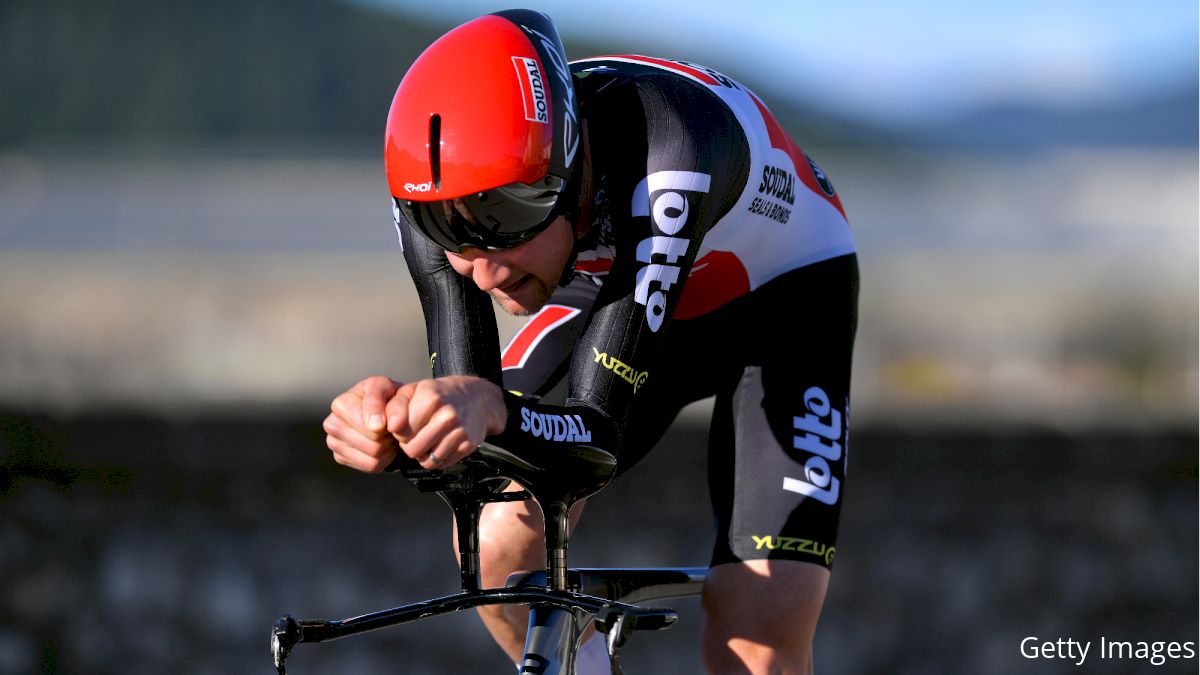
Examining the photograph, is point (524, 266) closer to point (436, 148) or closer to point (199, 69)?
point (436, 148)

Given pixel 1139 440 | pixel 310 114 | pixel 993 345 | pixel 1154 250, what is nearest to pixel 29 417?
pixel 1139 440

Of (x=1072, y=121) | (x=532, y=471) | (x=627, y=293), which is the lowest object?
(x=532, y=471)

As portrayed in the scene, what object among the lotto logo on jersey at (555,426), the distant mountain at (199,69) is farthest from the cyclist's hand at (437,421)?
the distant mountain at (199,69)

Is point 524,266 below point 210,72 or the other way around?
below

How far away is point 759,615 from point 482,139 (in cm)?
146

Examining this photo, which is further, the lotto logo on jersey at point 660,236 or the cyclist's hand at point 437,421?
the lotto logo on jersey at point 660,236

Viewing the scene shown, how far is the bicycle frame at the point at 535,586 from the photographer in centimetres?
272

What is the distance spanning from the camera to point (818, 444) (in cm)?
A: 390

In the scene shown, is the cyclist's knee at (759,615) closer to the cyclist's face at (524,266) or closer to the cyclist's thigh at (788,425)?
the cyclist's thigh at (788,425)

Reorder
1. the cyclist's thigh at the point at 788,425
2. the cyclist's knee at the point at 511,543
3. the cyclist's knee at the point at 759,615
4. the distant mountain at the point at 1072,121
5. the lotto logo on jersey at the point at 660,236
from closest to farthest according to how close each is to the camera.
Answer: the lotto logo on jersey at the point at 660,236 < the cyclist's knee at the point at 759,615 < the cyclist's thigh at the point at 788,425 < the cyclist's knee at the point at 511,543 < the distant mountain at the point at 1072,121

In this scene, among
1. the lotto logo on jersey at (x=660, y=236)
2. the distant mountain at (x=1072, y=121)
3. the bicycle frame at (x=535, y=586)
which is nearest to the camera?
the bicycle frame at (x=535, y=586)

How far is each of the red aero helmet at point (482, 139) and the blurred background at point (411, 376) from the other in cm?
392

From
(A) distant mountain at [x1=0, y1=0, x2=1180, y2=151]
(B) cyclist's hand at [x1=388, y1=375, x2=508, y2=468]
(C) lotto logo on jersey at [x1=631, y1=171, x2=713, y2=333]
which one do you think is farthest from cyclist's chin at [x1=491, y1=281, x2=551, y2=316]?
(A) distant mountain at [x1=0, y1=0, x2=1180, y2=151]

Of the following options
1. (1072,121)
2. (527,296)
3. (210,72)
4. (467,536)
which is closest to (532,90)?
(527,296)
